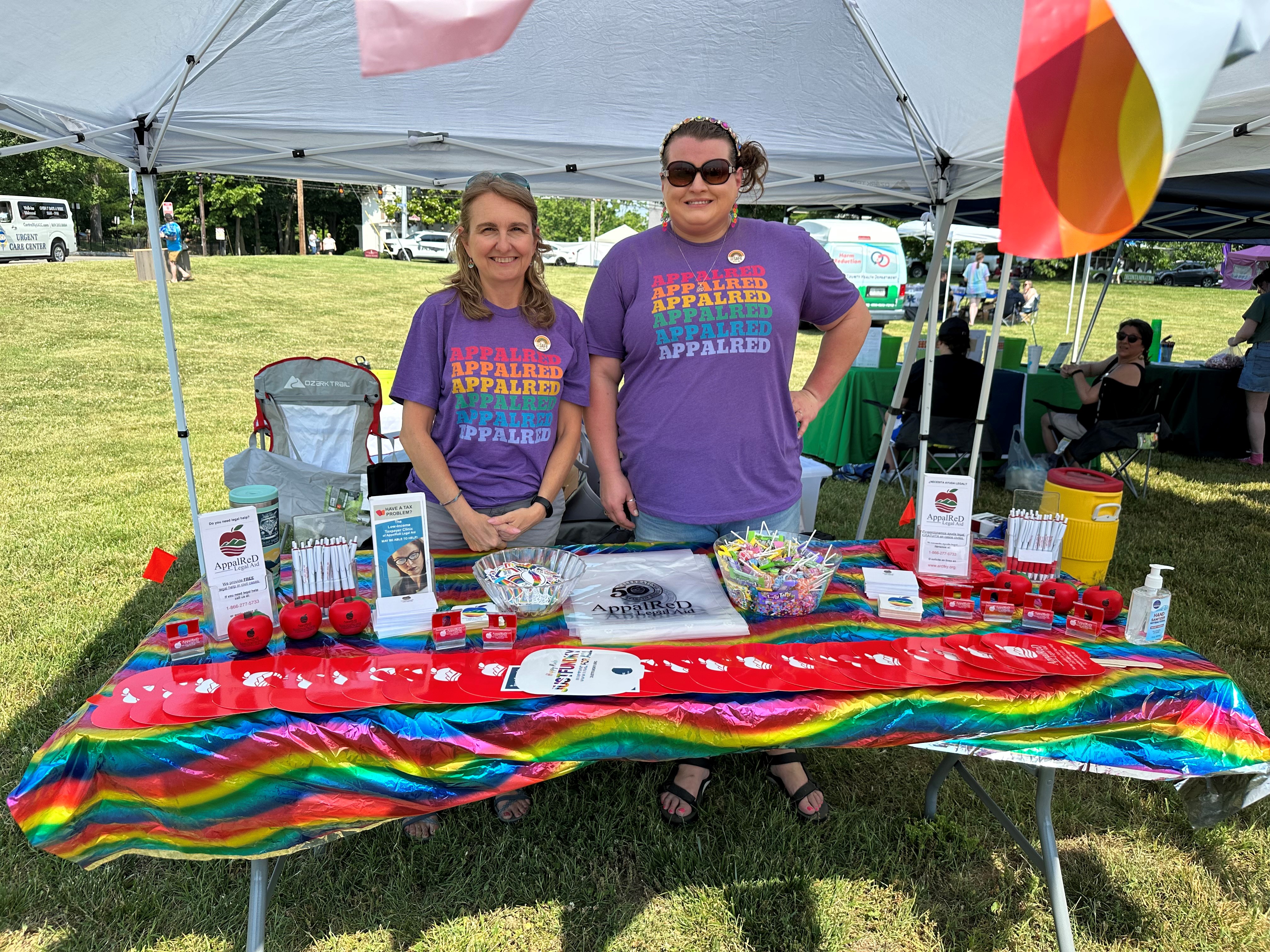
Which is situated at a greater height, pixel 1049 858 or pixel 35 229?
pixel 35 229

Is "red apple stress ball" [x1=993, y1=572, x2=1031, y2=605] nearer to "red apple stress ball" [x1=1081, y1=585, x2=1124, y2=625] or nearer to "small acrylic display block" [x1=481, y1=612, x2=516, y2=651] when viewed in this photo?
"red apple stress ball" [x1=1081, y1=585, x2=1124, y2=625]

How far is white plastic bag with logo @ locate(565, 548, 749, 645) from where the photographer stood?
1.51m

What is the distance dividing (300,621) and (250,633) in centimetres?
9

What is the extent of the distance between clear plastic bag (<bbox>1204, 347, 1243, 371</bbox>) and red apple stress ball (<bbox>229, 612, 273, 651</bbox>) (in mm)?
7555

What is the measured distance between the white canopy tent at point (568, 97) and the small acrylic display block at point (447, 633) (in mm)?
1488

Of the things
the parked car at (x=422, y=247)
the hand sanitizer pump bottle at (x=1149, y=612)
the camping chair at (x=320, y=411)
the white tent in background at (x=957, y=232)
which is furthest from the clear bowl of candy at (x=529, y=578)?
→ the parked car at (x=422, y=247)

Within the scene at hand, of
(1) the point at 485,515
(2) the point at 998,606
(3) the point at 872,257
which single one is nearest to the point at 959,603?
(2) the point at 998,606

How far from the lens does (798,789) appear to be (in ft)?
7.21

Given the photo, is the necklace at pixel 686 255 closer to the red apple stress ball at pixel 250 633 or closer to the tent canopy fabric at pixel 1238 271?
the red apple stress ball at pixel 250 633

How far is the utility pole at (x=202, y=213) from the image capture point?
79.0ft

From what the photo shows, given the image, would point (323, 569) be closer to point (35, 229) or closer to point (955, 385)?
point (955, 385)

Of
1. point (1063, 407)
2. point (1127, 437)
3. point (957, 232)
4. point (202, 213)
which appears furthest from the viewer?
point (202, 213)

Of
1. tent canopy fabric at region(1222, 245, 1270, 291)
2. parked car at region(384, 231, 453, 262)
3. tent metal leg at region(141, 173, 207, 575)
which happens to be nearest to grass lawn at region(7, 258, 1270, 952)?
tent metal leg at region(141, 173, 207, 575)

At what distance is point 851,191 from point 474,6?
10.4 ft
